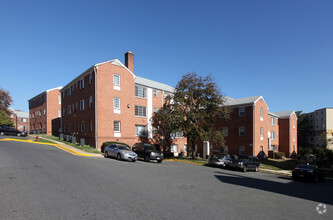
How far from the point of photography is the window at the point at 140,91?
110 ft

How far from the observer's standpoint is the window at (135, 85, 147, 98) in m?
33.6

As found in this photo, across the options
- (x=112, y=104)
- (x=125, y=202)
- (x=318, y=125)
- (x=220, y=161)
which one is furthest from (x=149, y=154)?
(x=318, y=125)

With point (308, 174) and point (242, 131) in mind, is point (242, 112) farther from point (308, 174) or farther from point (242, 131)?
point (308, 174)

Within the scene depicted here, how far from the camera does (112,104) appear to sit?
30.0 meters

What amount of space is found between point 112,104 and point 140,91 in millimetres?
5597

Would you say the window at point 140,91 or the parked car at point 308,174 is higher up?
the window at point 140,91

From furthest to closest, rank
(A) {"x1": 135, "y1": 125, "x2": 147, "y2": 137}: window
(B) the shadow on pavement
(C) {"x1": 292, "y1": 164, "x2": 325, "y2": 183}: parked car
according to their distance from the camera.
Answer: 1. (A) {"x1": 135, "y1": 125, "x2": 147, "y2": 137}: window
2. (C) {"x1": 292, "y1": 164, "x2": 325, "y2": 183}: parked car
3. (B) the shadow on pavement

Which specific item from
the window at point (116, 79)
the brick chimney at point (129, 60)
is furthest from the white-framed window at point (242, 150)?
the window at point (116, 79)

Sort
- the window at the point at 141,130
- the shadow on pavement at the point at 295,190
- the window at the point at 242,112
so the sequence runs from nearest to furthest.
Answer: the shadow on pavement at the point at 295,190 < the window at the point at 141,130 < the window at the point at 242,112

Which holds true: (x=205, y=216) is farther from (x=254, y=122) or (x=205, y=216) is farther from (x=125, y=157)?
(x=254, y=122)

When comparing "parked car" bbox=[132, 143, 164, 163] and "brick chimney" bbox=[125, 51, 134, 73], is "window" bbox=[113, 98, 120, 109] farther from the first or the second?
"parked car" bbox=[132, 143, 164, 163]

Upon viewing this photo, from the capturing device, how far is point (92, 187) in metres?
8.77

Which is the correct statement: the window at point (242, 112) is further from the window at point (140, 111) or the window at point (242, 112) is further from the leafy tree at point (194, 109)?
the window at point (140, 111)

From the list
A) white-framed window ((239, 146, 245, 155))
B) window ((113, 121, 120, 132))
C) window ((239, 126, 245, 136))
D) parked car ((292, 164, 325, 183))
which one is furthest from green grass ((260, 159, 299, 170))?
window ((113, 121, 120, 132))
